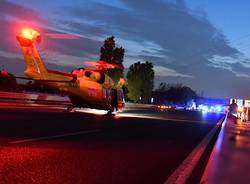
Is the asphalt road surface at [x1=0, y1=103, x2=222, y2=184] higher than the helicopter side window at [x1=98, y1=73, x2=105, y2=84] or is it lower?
lower

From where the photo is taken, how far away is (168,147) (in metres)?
15.1

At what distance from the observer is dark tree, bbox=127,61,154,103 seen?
125250 millimetres

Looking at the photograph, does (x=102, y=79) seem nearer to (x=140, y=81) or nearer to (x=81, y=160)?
(x=81, y=160)

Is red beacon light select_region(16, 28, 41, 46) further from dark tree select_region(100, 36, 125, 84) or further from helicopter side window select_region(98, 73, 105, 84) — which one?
dark tree select_region(100, 36, 125, 84)

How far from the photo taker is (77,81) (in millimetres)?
34562

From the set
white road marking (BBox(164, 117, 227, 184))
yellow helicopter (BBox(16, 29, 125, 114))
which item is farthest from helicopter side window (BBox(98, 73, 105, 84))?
white road marking (BBox(164, 117, 227, 184))

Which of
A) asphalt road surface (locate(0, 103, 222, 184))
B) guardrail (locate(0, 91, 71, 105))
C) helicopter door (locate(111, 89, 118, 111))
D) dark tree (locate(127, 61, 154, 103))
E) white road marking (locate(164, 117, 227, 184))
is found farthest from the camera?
dark tree (locate(127, 61, 154, 103))

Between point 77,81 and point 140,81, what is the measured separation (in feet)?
304

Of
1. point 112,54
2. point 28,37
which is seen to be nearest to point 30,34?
point 28,37

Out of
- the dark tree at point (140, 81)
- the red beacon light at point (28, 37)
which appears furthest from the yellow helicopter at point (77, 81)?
the dark tree at point (140, 81)

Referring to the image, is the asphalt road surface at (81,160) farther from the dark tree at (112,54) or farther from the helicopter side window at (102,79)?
the dark tree at (112,54)

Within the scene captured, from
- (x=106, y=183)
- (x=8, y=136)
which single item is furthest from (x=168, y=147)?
(x=106, y=183)

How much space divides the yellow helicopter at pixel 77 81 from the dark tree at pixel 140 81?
85666 millimetres

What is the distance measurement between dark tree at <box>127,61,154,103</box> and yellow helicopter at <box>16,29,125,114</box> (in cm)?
8567
